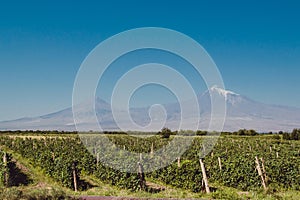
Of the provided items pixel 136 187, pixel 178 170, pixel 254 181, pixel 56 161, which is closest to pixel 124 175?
pixel 136 187

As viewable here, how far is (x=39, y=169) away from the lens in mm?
25422

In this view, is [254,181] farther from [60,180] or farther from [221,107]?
[60,180]

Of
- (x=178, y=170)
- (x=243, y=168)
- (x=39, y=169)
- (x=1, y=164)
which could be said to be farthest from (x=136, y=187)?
(x=39, y=169)

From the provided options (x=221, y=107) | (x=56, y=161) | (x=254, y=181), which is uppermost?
(x=221, y=107)

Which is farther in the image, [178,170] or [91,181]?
[91,181]

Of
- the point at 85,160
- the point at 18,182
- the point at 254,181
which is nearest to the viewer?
the point at 254,181

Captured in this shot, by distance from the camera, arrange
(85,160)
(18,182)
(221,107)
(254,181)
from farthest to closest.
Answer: (85,160), (18,182), (254,181), (221,107)

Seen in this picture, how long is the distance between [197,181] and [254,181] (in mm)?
3148

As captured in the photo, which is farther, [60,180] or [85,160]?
[85,160]

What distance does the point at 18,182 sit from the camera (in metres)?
20.9

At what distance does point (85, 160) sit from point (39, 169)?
11.3 ft

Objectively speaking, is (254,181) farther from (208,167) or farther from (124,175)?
(124,175)

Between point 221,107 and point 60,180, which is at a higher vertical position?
point 221,107

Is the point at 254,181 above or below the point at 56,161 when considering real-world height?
below
